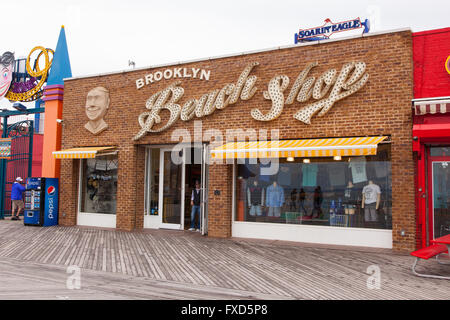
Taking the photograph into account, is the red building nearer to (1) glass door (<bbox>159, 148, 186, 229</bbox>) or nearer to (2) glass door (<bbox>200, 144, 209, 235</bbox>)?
(2) glass door (<bbox>200, 144, 209, 235</bbox>)

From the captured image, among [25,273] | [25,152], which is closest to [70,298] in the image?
[25,273]

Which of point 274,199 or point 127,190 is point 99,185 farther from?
point 274,199

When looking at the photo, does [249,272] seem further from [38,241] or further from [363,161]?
[38,241]

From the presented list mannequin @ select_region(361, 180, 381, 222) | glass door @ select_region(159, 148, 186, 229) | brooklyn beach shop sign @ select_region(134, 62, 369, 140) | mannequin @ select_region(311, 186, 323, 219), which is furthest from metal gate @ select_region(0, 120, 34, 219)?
mannequin @ select_region(361, 180, 381, 222)

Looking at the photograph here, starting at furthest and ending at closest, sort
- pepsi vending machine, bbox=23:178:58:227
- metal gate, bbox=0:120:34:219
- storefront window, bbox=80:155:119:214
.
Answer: metal gate, bbox=0:120:34:219
pepsi vending machine, bbox=23:178:58:227
storefront window, bbox=80:155:119:214

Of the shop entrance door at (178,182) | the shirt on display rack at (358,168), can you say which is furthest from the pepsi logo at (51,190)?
the shirt on display rack at (358,168)

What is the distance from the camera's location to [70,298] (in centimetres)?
513

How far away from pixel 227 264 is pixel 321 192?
3.78m

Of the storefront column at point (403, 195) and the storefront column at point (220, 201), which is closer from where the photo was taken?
the storefront column at point (403, 195)

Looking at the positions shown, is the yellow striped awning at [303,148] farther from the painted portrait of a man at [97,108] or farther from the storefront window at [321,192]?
the painted portrait of a man at [97,108]

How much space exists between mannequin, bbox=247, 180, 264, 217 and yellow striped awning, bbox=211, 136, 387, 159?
135cm

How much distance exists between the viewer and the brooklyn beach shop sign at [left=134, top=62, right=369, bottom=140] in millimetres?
9445

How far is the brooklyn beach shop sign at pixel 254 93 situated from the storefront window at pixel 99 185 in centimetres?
169

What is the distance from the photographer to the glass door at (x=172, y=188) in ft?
40.0
